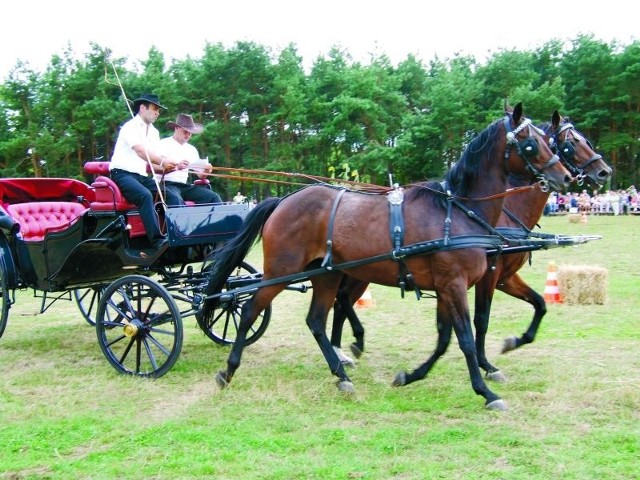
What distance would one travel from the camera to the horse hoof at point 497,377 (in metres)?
5.86

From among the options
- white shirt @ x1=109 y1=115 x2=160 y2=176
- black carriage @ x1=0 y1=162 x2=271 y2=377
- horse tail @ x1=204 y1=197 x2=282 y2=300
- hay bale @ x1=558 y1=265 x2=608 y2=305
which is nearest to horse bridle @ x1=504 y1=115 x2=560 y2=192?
horse tail @ x1=204 y1=197 x2=282 y2=300

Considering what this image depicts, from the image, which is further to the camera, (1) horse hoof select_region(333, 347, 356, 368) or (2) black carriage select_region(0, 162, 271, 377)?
(1) horse hoof select_region(333, 347, 356, 368)

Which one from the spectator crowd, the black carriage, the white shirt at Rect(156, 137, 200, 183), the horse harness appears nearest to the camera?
the horse harness

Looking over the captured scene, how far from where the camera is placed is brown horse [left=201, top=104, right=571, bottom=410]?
210 inches

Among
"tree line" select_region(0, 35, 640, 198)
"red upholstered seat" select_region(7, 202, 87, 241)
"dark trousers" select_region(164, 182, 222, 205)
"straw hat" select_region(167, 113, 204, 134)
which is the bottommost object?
"red upholstered seat" select_region(7, 202, 87, 241)

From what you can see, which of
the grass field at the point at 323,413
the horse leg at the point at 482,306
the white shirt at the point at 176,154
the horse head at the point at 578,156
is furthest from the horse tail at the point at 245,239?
the horse head at the point at 578,156

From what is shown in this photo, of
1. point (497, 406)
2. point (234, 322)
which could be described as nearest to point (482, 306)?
point (497, 406)

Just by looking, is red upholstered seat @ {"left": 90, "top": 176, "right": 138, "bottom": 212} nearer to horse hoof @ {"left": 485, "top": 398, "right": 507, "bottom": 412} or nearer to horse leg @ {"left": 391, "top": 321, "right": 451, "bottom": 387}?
horse leg @ {"left": 391, "top": 321, "right": 451, "bottom": 387}

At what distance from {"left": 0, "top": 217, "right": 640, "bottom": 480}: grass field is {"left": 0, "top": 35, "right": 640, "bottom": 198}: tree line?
93.8ft

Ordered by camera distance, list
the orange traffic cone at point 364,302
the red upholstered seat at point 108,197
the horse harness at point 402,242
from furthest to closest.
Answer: the orange traffic cone at point 364,302 < the red upholstered seat at point 108,197 < the horse harness at point 402,242

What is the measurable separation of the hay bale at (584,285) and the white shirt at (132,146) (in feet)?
19.2

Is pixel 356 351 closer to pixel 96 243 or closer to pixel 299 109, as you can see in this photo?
pixel 96 243

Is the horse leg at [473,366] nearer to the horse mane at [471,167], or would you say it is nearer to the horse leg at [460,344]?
the horse leg at [460,344]

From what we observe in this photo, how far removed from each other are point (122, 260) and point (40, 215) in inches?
77.9
